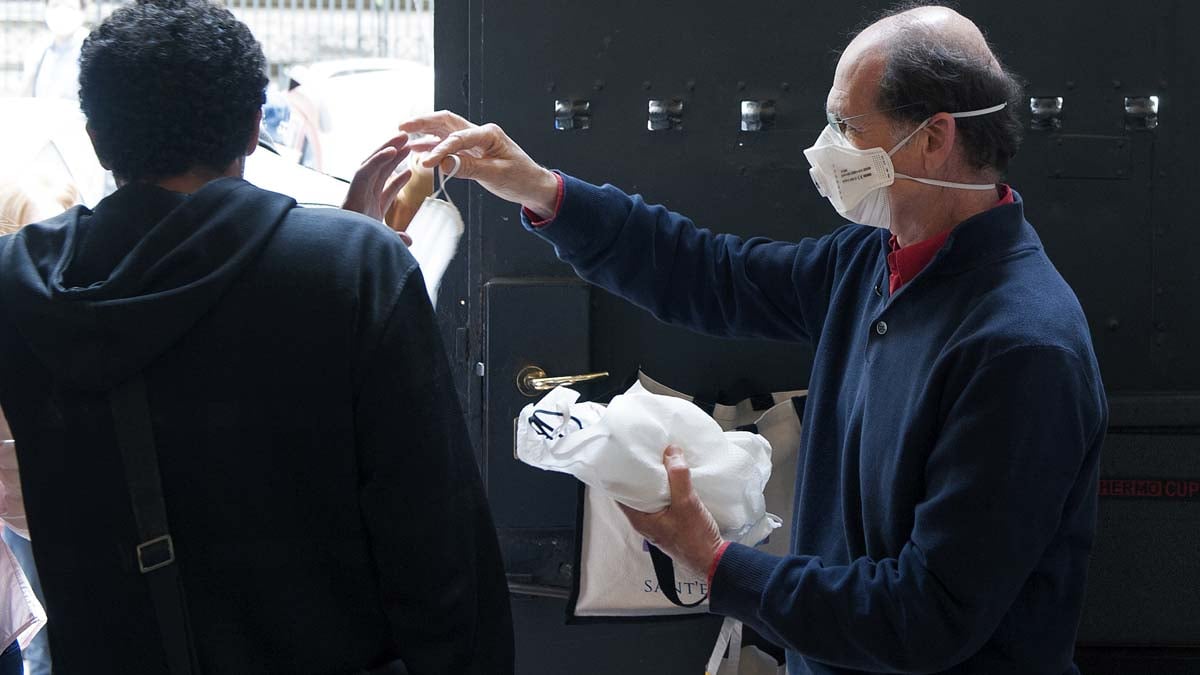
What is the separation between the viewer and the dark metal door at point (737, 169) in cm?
251

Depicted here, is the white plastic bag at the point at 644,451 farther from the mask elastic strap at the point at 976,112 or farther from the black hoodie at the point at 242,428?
the mask elastic strap at the point at 976,112

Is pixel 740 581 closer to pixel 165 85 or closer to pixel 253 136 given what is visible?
pixel 253 136

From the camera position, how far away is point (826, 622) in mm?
1604

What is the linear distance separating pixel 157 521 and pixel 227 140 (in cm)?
46

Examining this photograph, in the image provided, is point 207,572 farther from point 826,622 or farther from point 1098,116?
point 1098,116

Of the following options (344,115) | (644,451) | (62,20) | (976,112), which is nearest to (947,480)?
(644,451)

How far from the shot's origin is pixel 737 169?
255cm

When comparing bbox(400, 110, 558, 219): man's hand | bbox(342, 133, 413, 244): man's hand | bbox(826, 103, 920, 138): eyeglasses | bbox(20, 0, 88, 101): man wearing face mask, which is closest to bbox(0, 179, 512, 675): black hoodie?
bbox(342, 133, 413, 244): man's hand

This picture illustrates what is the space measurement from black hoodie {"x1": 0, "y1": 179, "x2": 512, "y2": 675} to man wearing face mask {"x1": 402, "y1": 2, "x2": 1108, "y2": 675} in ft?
1.66

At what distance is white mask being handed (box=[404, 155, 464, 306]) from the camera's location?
2.18m

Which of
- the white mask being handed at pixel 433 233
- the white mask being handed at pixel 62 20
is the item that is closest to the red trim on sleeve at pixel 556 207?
the white mask being handed at pixel 433 233

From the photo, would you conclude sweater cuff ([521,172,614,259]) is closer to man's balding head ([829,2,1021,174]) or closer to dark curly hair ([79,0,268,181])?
man's balding head ([829,2,1021,174])

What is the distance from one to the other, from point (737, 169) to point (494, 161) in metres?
0.67

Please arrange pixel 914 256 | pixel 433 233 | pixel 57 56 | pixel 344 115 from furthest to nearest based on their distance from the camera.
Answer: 1. pixel 57 56
2. pixel 344 115
3. pixel 433 233
4. pixel 914 256
